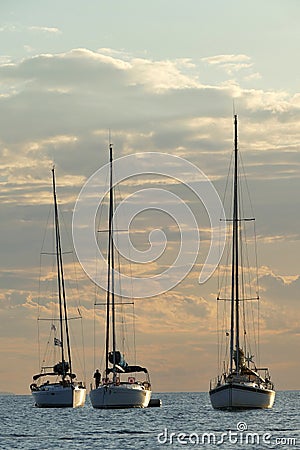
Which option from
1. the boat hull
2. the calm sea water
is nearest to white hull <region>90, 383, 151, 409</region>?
the calm sea water

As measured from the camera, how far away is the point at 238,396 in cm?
10194

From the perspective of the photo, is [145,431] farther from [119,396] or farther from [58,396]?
[58,396]

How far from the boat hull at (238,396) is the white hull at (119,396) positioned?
1018 cm

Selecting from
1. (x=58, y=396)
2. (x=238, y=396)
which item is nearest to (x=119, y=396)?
(x=58, y=396)

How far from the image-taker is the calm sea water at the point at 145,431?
8294cm

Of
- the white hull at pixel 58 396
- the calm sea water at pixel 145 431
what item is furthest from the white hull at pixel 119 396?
the white hull at pixel 58 396

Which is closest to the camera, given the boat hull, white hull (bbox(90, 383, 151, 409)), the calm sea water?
the calm sea water

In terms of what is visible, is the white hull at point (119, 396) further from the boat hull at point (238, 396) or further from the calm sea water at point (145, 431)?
the boat hull at point (238, 396)

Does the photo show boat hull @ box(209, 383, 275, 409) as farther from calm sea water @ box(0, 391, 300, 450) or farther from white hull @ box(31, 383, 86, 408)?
white hull @ box(31, 383, 86, 408)

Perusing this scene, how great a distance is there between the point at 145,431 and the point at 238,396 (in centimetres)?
1036

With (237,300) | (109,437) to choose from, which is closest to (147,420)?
(237,300)

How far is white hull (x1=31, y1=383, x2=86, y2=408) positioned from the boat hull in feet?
75.3

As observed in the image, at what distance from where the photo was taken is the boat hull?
10200cm

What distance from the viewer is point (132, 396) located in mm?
113000
